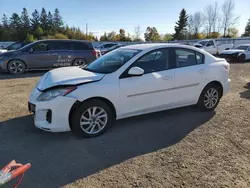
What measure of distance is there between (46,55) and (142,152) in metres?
8.96

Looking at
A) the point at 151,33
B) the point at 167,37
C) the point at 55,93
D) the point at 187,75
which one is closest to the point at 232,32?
the point at 167,37

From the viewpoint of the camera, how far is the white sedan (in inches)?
149

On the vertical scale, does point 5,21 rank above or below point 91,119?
above

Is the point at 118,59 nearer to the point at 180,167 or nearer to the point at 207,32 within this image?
the point at 180,167

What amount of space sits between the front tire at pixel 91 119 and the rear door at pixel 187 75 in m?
1.55

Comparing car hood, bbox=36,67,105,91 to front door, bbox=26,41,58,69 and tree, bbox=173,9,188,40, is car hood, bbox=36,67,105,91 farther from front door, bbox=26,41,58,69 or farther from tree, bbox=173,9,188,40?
tree, bbox=173,9,188,40

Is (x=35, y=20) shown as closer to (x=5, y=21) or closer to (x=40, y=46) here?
(x=5, y=21)

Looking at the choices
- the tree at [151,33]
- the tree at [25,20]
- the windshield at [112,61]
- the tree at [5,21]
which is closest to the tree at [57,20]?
the tree at [25,20]

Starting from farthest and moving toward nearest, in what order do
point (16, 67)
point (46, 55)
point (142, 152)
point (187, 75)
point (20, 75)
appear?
point (46, 55) < point (16, 67) < point (20, 75) < point (187, 75) < point (142, 152)

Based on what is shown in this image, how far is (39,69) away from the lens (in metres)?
11.2

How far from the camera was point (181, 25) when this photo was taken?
7050cm

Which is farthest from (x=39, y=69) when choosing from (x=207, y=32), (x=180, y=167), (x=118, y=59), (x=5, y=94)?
(x=207, y=32)

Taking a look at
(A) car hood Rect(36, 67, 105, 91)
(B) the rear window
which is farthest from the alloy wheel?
(B) the rear window

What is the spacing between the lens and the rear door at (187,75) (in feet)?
15.6
